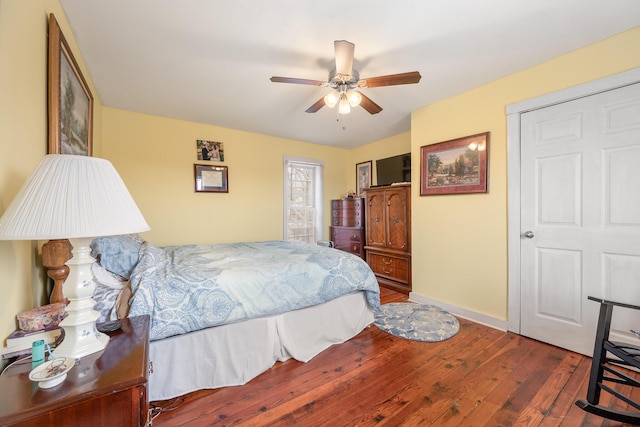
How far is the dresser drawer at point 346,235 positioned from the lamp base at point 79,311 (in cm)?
376

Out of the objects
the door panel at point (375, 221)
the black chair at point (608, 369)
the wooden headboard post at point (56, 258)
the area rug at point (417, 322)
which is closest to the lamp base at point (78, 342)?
the wooden headboard post at point (56, 258)

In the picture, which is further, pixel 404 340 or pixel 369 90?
pixel 369 90

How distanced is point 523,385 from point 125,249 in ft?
9.51

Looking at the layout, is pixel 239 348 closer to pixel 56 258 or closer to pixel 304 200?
pixel 56 258

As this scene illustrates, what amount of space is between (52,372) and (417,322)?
8.83 feet

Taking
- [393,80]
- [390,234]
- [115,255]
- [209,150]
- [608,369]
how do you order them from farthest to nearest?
1. [390,234]
2. [209,150]
3. [393,80]
4. [115,255]
5. [608,369]

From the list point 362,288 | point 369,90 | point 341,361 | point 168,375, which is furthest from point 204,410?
point 369,90

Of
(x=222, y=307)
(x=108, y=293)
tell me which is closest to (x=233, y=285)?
(x=222, y=307)

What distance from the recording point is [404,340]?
228cm

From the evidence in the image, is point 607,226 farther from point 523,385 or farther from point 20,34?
point 20,34

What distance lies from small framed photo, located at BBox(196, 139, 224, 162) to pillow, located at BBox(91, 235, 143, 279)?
2.10 metres

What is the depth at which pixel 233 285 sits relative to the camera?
177 cm

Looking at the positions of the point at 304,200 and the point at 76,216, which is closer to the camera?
the point at 76,216

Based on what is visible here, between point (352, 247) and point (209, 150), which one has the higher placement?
point (209, 150)
